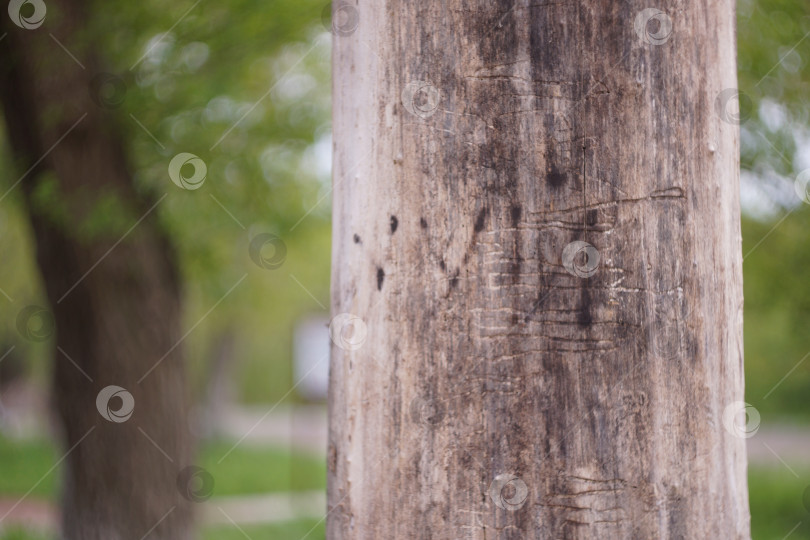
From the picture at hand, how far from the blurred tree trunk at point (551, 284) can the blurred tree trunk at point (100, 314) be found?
12.7 ft

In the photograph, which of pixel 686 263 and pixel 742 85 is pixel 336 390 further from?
pixel 742 85

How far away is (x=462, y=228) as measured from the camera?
1130 millimetres

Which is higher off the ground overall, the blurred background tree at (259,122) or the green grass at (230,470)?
the blurred background tree at (259,122)

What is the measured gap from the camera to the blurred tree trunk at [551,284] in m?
1.11

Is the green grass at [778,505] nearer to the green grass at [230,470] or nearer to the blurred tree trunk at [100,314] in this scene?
the blurred tree trunk at [100,314]

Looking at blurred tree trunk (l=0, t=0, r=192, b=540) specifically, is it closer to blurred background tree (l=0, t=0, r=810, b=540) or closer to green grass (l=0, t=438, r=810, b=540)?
blurred background tree (l=0, t=0, r=810, b=540)

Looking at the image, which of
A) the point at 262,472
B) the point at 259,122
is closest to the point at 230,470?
the point at 262,472

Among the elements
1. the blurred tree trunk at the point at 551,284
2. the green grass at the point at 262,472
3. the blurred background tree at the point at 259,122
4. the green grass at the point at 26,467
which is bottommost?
the green grass at the point at 262,472

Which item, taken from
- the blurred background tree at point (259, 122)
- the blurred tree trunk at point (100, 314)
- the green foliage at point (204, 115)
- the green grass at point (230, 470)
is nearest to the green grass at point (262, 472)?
the green grass at point (230, 470)

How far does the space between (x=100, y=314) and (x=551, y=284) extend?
4464 mm

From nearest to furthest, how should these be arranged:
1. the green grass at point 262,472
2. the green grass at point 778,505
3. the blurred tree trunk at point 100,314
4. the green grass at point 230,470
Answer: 1. the blurred tree trunk at point 100,314
2. the green grass at point 778,505
3. the green grass at point 230,470
4. the green grass at point 262,472

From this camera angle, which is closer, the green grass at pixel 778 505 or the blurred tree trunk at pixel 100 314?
the blurred tree trunk at pixel 100 314

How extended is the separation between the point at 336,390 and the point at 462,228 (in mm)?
361

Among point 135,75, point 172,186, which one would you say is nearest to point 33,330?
point 172,186
